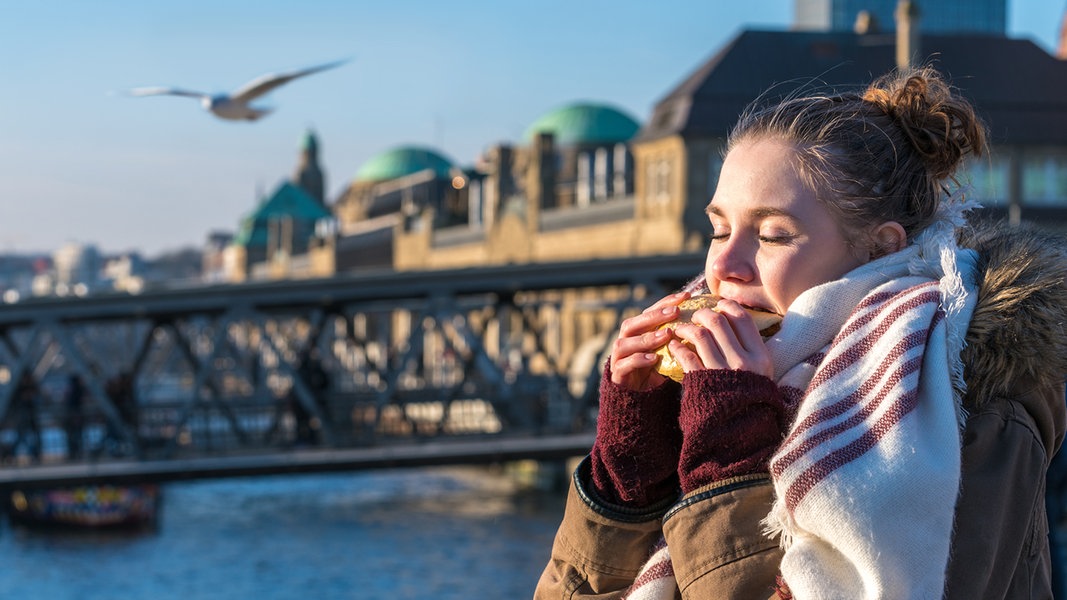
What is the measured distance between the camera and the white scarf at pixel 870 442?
84.1 inches

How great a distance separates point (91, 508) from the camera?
44.3 m

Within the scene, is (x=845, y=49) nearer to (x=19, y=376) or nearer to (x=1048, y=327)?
(x=19, y=376)

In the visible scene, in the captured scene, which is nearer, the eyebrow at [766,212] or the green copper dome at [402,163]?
the eyebrow at [766,212]

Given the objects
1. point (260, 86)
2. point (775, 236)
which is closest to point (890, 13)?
point (260, 86)

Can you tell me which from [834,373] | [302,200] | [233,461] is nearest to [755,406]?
[834,373]

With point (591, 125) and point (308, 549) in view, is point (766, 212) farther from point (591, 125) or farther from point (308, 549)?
point (591, 125)

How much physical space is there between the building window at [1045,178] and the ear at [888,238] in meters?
50.3

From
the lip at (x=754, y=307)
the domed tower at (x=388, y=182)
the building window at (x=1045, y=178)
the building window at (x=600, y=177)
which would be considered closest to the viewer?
the lip at (x=754, y=307)

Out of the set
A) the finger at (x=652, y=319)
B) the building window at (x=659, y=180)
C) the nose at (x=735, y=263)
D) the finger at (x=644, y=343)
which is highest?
the nose at (x=735, y=263)

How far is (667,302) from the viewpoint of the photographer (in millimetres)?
2543

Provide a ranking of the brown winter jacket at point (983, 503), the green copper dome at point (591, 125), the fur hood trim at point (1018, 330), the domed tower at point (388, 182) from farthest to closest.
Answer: the domed tower at point (388, 182) < the green copper dome at point (591, 125) < the fur hood trim at point (1018, 330) < the brown winter jacket at point (983, 503)

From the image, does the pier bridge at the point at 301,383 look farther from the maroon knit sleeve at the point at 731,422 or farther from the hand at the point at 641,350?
the maroon knit sleeve at the point at 731,422

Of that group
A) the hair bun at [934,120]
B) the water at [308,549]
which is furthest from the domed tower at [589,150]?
the hair bun at [934,120]

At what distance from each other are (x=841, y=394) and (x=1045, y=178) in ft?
168
